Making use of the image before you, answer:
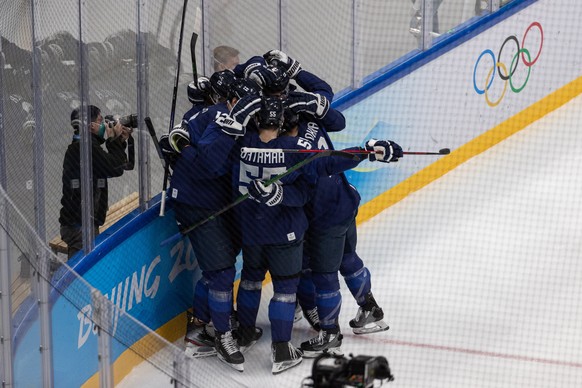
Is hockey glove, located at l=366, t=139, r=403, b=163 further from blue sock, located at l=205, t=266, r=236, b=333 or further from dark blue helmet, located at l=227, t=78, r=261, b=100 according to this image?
blue sock, located at l=205, t=266, r=236, b=333

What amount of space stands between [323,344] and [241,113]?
1141 millimetres

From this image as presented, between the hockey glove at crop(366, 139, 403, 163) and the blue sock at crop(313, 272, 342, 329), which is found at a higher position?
the hockey glove at crop(366, 139, 403, 163)

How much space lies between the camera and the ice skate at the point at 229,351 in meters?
5.14

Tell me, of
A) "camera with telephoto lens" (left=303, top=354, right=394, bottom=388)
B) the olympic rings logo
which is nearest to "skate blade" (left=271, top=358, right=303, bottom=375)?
"camera with telephoto lens" (left=303, top=354, right=394, bottom=388)

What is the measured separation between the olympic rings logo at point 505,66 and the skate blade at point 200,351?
2.83m

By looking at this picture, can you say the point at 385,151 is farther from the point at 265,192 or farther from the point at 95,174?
the point at 95,174

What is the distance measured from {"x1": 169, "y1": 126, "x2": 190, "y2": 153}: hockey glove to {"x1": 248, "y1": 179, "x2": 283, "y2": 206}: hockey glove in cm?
38

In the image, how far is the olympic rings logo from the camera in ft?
24.1

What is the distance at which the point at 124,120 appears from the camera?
505 centimetres

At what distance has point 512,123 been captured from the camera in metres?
7.54

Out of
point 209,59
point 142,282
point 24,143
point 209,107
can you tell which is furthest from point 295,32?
point 24,143

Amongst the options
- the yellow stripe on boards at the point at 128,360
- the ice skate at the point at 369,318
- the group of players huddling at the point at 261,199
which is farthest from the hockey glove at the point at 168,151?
the yellow stripe on boards at the point at 128,360

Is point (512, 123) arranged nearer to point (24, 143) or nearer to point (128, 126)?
point (128, 126)

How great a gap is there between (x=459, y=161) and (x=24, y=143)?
129 inches
